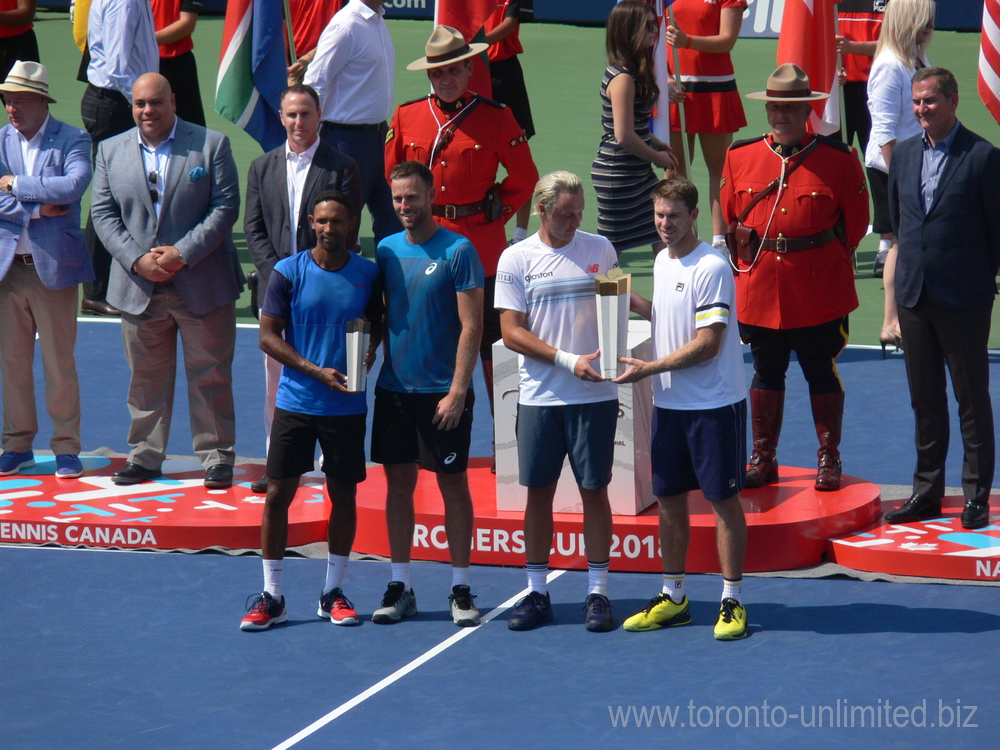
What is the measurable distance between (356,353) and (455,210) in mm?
1832

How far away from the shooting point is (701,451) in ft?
20.0

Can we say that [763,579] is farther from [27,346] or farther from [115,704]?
[27,346]

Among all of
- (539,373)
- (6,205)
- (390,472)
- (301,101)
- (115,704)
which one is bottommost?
(115,704)

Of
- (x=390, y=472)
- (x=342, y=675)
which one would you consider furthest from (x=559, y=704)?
(x=390, y=472)

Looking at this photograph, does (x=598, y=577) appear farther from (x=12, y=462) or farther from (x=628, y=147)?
(x=12, y=462)

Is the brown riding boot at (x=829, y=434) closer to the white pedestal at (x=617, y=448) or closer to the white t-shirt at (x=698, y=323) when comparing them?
the white pedestal at (x=617, y=448)

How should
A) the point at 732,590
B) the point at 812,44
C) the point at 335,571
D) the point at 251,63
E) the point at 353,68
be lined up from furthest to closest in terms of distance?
the point at 812,44
the point at 251,63
the point at 353,68
the point at 335,571
the point at 732,590

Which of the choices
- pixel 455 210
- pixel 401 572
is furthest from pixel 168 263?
pixel 401 572

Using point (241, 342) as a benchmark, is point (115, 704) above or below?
below

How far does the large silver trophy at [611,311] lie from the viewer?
592cm

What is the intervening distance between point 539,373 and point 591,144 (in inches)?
448

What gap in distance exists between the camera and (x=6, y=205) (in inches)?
315

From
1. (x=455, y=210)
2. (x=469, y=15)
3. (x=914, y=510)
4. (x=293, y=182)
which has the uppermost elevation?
(x=469, y=15)

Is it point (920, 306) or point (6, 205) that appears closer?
point (920, 306)
